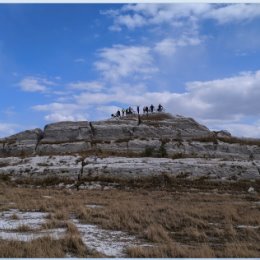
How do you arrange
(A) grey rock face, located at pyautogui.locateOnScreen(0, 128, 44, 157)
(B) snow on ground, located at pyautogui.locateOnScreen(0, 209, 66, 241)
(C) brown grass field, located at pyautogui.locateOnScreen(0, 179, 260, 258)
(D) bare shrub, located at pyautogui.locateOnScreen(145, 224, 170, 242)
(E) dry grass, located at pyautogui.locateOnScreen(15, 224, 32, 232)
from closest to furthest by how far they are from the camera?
(C) brown grass field, located at pyautogui.locateOnScreen(0, 179, 260, 258), (B) snow on ground, located at pyautogui.locateOnScreen(0, 209, 66, 241), (D) bare shrub, located at pyautogui.locateOnScreen(145, 224, 170, 242), (E) dry grass, located at pyautogui.locateOnScreen(15, 224, 32, 232), (A) grey rock face, located at pyautogui.locateOnScreen(0, 128, 44, 157)

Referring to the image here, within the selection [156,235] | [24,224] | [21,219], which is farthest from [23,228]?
[156,235]

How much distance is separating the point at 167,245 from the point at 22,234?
5.43 m

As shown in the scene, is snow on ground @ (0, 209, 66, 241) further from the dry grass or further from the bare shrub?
the bare shrub

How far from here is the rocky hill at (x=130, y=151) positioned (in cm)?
4522

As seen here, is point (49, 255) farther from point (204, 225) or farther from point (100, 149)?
point (100, 149)

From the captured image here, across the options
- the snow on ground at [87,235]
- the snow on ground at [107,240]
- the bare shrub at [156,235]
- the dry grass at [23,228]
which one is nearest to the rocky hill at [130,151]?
the snow on ground at [87,235]

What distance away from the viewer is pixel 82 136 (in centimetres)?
7050

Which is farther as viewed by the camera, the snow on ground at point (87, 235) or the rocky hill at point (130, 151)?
the rocky hill at point (130, 151)

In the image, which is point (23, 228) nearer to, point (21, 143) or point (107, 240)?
point (107, 240)

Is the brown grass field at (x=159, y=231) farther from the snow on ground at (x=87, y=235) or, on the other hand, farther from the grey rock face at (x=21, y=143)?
the grey rock face at (x=21, y=143)

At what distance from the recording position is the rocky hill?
4522 cm

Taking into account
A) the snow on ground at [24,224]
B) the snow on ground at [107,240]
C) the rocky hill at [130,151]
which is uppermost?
the rocky hill at [130,151]

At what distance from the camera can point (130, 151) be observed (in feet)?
204

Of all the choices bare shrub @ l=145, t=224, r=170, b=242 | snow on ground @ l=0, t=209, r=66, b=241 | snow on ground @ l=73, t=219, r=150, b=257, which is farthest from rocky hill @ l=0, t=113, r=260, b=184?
bare shrub @ l=145, t=224, r=170, b=242
